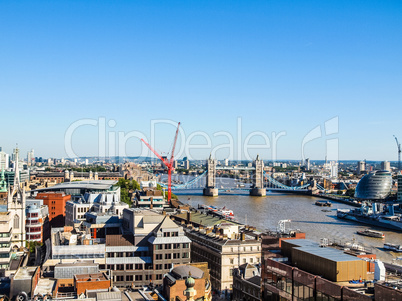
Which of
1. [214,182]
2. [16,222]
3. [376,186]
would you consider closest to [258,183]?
[214,182]

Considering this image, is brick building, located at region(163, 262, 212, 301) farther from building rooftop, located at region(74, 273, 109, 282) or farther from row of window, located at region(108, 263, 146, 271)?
row of window, located at region(108, 263, 146, 271)

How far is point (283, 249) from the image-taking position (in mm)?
11578

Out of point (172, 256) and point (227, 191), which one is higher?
point (172, 256)

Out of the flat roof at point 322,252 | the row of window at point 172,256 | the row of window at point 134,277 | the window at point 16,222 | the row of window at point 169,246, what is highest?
the flat roof at point 322,252

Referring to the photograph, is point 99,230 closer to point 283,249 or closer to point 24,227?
point 24,227

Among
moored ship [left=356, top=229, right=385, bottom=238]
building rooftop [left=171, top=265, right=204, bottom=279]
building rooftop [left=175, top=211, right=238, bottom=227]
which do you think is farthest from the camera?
moored ship [left=356, top=229, right=385, bottom=238]

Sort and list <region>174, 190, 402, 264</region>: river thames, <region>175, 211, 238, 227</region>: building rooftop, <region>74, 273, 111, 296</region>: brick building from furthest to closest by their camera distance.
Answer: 1. <region>174, 190, 402, 264</region>: river thames
2. <region>175, 211, 238, 227</region>: building rooftop
3. <region>74, 273, 111, 296</region>: brick building

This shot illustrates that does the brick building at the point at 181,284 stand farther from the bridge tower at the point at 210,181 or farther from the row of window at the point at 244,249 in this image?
the bridge tower at the point at 210,181

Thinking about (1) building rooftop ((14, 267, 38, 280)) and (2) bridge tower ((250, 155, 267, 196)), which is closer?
(1) building rooftop ((14, 267, 38, 280))

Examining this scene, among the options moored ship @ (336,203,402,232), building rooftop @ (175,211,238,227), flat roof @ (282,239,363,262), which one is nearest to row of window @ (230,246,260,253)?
building rooftop @ (175,211,238,227)

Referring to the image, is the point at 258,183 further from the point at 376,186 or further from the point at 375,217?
the point at 375,217

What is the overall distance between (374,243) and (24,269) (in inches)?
1185

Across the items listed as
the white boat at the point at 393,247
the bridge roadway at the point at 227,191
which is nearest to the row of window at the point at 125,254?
the white boat at the point at 393,247

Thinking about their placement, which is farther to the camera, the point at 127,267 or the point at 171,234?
the point at 171,234
